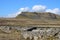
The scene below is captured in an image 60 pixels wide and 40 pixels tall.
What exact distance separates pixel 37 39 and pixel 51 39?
2988mm

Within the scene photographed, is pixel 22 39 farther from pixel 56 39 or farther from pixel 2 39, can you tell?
pixel 56 39

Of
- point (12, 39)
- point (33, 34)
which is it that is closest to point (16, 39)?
point (12, 39)

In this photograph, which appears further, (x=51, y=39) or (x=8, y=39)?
(x=8, y=39)

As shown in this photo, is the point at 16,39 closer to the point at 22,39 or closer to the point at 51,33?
the point at 22,39

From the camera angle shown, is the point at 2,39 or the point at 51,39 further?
the point at 2,39

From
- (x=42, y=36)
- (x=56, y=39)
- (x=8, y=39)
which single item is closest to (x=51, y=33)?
(x=42, y=36)

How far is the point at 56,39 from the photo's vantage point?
24.5 meters

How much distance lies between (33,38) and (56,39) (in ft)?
Result: 12.3

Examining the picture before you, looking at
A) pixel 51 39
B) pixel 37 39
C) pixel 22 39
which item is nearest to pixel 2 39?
pixel 22 39

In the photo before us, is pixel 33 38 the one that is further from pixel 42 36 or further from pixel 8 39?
pixel 8 39

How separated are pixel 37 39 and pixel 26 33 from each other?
9.85 feet

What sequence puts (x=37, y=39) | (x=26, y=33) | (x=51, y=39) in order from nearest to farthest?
Result: (x=51, y=39) → (x=37, y=39) → (x=26, y=33)

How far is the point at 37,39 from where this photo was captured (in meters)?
26.7

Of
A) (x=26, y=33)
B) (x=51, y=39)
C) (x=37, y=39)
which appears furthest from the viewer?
(x=26, y=33)
